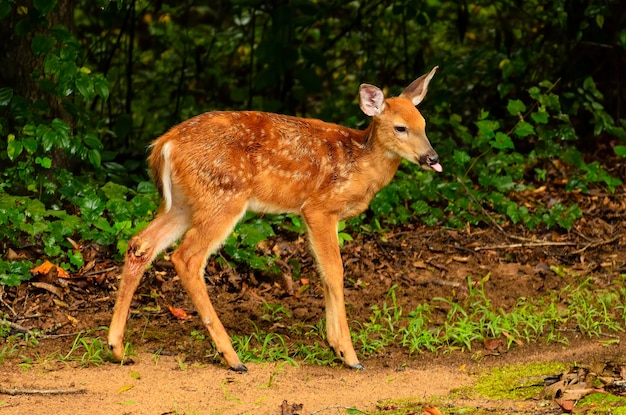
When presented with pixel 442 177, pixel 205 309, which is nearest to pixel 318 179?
pixel 205 309

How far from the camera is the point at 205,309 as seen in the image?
21.3 ft

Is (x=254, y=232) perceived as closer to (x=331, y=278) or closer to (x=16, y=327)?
(x=331, y=278)

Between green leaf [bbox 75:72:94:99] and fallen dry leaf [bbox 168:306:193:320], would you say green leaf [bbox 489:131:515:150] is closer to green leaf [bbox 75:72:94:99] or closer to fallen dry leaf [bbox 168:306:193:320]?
fallen dry leaf [bbox 168:306:193:320]

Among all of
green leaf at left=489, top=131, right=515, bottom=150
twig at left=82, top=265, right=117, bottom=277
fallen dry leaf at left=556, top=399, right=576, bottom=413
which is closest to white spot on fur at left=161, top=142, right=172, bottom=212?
twig at left=82, top=265, right=117, bottom=277

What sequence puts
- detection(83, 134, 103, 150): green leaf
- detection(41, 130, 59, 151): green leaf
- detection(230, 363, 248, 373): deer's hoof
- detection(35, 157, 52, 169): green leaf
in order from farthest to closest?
detection(83, 134, 103, 150): green leaf
detection(35, 157, 52, 169): green leaf
detection(41, 130, 59, 151): green leaf
detection(230, 363, 248, 373): deer's hoof

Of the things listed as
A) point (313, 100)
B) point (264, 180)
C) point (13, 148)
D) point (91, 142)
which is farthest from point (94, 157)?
point (313, 100)

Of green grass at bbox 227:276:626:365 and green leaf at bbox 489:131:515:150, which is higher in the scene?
green leaf at bbox 489:131:515:150

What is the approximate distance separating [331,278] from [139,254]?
1.22 metres

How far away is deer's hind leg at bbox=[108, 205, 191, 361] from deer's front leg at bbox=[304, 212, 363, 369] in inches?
32.8

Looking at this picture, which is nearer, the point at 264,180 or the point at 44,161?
the point at 264,180

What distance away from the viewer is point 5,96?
7.99 meters

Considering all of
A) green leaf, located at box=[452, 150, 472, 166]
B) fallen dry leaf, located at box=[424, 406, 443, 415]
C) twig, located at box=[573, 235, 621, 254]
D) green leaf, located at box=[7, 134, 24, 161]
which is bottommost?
twig, located at box=[573, 235, 621, 254]

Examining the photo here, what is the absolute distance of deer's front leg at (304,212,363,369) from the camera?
666 centimetres

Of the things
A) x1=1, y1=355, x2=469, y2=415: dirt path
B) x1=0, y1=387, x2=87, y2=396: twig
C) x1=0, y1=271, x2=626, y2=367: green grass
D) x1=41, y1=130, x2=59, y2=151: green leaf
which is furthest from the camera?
x1=41, y1=130, x2=59, y2=151: green leaf
